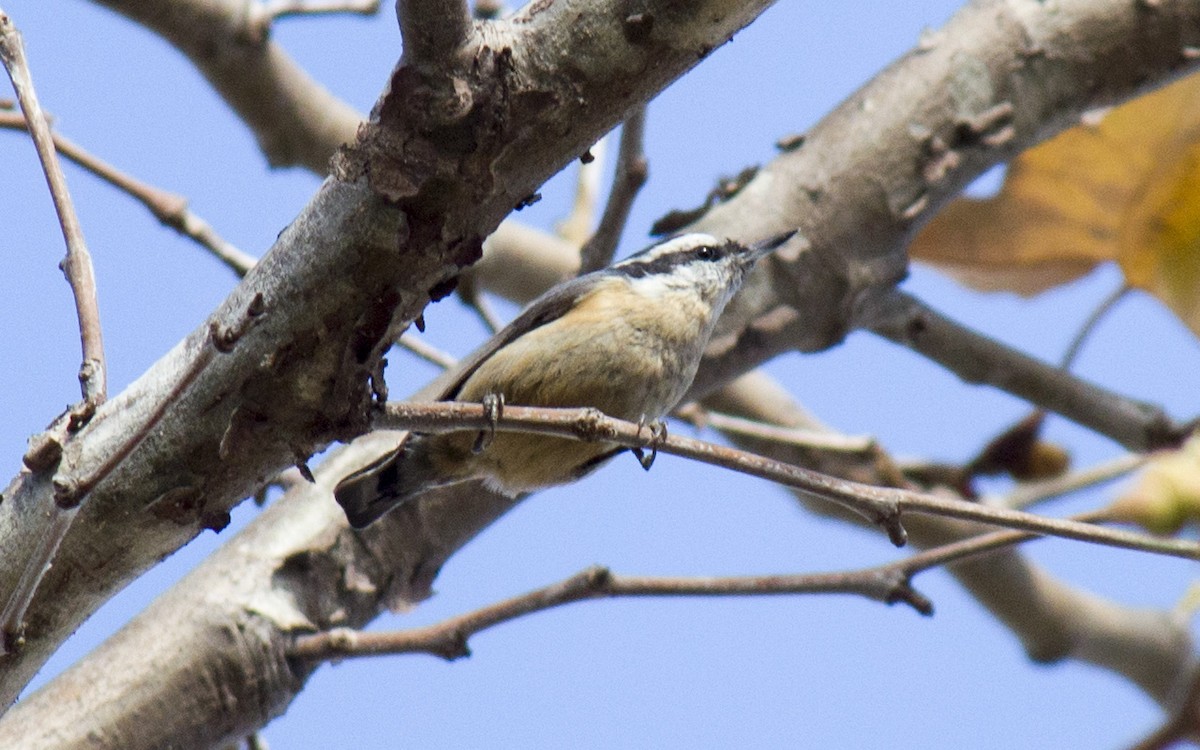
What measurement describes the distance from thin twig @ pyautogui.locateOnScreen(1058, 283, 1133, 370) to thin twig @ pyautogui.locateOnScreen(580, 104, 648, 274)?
136 centimetres

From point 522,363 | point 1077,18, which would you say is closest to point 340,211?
point 522,363

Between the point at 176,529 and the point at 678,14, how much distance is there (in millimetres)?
940

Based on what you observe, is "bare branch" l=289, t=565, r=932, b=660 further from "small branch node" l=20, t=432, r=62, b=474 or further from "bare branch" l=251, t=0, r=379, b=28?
"bare branch" l=251, t=0, r=379, b=28

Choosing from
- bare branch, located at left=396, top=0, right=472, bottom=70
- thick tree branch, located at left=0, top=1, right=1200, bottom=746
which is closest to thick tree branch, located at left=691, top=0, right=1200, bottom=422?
thick tree branch, located at left=0, top=1, right=1200, bottom=746

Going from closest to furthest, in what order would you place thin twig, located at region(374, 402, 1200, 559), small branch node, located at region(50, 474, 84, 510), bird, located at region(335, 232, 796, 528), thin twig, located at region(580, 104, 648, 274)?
small branch node, located at region(50, 474, 84, 510), thin twig, located at region(374, 402, 1200, 559), thin twig, located at region(580, 104, 648, 274), bird, located at region(335, 232, 796, 528)

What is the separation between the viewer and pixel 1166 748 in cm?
132

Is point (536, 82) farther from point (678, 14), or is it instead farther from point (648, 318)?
point (648, 318)

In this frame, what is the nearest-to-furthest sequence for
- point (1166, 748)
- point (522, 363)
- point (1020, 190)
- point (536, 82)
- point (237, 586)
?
point (1166, 748) → point (536, 82) → point (237, 586) → point (522, 363) → point (1020, 190)

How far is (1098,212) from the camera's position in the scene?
11.8ft

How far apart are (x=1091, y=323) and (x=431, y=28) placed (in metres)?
2.52

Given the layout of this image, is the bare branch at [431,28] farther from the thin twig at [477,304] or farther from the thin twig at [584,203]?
the thin twig at [584,203]

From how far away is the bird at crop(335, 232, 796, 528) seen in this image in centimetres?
290

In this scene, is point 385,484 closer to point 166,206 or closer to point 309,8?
point 166,206

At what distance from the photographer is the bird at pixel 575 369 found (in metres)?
2.90
